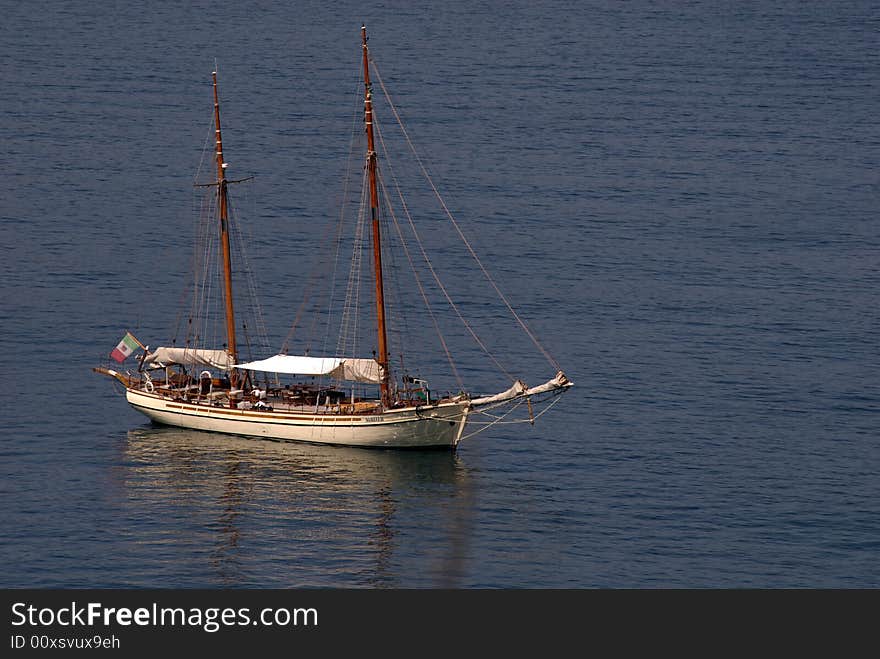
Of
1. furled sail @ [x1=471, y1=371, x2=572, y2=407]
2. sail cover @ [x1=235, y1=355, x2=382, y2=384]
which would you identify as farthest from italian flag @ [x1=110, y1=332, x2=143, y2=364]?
furled sail @ [x1=471, y1=371, x2=572, y2=407]

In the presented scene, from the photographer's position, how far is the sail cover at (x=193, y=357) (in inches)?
5118

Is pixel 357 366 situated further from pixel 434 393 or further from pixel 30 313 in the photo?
pixel 30 313

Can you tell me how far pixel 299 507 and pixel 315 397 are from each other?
16537mm

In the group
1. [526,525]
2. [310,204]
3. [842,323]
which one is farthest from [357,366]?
[310,204]

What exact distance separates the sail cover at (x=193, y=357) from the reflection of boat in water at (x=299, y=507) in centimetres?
501

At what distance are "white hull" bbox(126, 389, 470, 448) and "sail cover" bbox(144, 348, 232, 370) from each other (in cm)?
362

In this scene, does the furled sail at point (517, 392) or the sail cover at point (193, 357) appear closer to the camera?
the furled sail at point (517, 392)

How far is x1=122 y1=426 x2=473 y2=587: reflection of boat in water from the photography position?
103 metres

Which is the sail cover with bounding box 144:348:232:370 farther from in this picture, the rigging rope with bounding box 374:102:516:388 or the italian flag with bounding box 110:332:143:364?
the rigging rope with bounding box 374:102:516:388

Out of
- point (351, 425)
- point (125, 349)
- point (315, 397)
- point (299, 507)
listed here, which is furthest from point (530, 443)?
point (125, 349)

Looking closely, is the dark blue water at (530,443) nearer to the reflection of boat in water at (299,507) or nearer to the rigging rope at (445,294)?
the reflection of boat in water at (299,507)

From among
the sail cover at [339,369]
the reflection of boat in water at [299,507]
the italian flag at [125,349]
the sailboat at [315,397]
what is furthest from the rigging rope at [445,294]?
the italian flag at [125,349]
